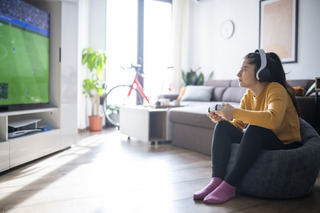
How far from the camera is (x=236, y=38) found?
463 centimetres

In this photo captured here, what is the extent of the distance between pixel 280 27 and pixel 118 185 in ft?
10.4

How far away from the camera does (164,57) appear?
5469 millimetres

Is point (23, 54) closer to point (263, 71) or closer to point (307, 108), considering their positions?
point (263, 71)

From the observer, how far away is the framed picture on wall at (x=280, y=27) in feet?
12.3

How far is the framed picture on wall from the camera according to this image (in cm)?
373

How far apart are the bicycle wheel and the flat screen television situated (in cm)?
186

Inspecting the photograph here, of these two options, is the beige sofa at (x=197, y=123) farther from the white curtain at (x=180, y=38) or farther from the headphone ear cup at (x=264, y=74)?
the white curtain at (x=180, y=38)

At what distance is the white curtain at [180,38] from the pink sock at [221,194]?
12.8 feet

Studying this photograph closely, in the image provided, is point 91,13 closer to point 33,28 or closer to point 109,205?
point 33,28

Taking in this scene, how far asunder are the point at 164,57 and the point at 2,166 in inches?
154

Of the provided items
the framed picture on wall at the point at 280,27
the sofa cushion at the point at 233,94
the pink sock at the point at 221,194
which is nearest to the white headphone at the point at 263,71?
the pink sock at the point at 221,194

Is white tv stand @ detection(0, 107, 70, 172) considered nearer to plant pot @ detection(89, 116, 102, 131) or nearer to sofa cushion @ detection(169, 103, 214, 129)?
sofa cushion @ detection(169, 103, 214, 129)

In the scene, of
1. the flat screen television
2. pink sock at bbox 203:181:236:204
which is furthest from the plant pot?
pink sock at bbox 203:181:236:204

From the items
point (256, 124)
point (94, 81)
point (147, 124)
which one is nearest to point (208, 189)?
point (256, 124)
